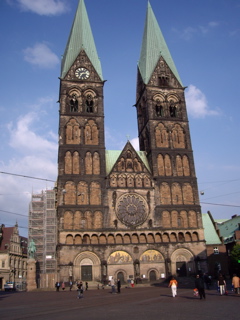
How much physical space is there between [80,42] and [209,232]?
125 ft

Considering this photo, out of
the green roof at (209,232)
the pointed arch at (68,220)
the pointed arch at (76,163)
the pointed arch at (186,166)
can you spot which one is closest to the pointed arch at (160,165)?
the pointed arch at (186,166)

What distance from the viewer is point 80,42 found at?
57031 millimetres

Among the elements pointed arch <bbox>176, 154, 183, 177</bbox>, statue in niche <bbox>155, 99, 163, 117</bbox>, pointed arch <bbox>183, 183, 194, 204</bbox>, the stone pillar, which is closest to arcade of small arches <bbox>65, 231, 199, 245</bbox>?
pointed arch <bbox>183, 183, 194, 204</bbox>

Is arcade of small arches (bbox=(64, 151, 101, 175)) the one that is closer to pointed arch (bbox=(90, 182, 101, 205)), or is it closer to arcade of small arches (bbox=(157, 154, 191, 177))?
pointed arch (bbox=(90, 182, 101, 205))

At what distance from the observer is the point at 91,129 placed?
5069 cm

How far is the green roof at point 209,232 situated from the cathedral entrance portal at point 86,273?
19097mm

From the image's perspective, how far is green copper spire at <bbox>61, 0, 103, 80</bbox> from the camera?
55312 millimetres

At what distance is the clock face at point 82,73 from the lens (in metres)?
53.9

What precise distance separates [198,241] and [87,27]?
40.6 m

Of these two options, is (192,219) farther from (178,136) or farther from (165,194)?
(178,136)

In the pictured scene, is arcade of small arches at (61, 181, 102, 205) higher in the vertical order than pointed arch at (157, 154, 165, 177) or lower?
lower

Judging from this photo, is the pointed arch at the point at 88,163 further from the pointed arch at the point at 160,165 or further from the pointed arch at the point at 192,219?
the pointed arch at the point at 192,219

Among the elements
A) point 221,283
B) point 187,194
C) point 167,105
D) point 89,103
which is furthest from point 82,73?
point 221,283

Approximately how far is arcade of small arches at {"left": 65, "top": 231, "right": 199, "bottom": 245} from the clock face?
25024 millimetres
